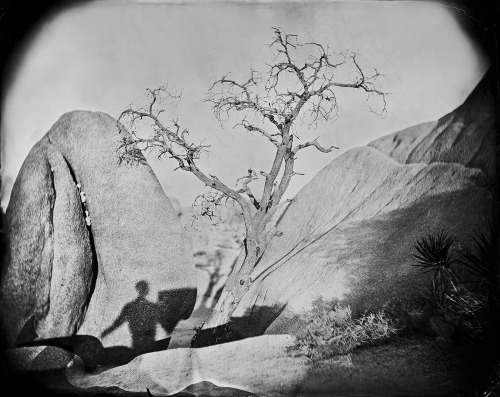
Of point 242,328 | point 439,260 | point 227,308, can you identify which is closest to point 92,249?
point 227,308

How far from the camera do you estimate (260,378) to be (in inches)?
201

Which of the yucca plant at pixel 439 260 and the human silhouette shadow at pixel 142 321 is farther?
the human silhouette shadow at pixel 142 321

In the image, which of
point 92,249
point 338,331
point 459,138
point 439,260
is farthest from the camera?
point 92,249

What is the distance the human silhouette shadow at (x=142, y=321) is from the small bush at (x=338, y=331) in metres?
1.59

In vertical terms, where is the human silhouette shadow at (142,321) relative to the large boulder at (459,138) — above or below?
below

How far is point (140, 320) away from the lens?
566 cm

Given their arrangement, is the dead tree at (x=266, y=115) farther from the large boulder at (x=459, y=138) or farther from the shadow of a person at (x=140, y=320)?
the shadow of a person at (x=140, y=320)

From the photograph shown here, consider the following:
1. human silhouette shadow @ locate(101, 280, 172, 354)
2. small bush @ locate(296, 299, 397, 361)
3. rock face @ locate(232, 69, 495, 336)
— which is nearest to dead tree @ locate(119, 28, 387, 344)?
rock face @ locate(232, 69, 495, 336)

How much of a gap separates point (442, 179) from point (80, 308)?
167 inches

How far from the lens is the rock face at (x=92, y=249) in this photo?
557 cm

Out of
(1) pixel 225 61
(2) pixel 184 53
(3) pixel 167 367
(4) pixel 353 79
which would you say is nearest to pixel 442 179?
(4) pixel 353 79

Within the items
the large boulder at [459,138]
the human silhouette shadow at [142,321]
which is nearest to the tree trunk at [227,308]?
the human silhouette shadow at [142,321]

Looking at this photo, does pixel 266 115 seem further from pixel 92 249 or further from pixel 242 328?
pixel 92 249

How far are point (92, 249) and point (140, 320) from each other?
0.97 metres
